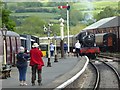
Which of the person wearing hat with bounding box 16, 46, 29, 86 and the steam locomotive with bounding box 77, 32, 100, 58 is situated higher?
the person wearing hat with bounding box 16, 46, 29, 86

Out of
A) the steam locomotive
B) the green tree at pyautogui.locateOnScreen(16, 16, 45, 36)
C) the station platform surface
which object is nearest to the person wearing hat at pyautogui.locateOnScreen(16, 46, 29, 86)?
the station platform surface

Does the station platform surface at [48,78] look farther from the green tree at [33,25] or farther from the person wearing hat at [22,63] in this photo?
the green tree at [33,25]

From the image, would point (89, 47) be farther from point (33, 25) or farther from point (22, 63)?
point (33, 25)

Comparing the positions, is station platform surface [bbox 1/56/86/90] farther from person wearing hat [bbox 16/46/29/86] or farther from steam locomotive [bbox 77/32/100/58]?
steam locomotive [bbox 77/32/100/58]

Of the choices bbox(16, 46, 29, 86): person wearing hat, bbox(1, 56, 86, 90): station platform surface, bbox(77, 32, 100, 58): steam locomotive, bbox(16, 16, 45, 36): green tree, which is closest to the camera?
bbox(1, 56, 86, 90): station platform surface

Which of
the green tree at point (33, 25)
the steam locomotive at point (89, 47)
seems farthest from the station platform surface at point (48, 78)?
the green tree at point (33, 25)

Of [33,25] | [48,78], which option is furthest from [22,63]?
[33,25]

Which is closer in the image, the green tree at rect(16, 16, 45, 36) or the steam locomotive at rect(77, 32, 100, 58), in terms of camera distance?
the steam locomotive at rect(77, 32, 100, 58)

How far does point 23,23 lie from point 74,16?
1311 inches

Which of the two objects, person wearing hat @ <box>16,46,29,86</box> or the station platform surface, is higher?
person wearing hat @ <box>16,46,29,86</box>

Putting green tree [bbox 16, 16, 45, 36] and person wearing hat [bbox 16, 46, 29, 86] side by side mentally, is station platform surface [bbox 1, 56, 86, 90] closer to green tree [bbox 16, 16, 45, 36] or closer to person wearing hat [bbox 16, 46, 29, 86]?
person wearing hat [bbox 16, 46, 29, 86]

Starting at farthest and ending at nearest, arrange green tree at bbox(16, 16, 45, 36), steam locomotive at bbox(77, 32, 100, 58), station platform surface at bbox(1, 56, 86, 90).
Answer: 1. green tree at bbox(16, 16, 45, 36)
2. steam locomotive at bbox(77, 32, 100, 58)
3. station platform surface at bbox(1, 56, 86, 90)

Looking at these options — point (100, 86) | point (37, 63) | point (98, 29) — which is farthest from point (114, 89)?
point (98, 29)

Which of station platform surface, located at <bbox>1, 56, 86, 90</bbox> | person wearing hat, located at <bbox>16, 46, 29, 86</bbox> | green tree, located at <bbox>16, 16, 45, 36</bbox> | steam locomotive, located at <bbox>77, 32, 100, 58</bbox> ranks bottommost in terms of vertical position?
green tree, located at <bbox>16, 16, 45, 36</bbox>
